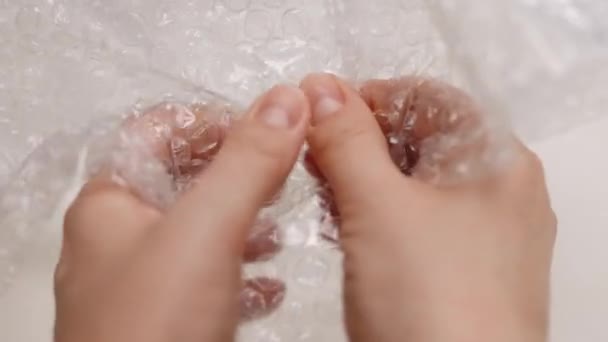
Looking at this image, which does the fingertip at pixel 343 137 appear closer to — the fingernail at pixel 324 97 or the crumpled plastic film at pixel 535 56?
the fingernail at pixel 324 97

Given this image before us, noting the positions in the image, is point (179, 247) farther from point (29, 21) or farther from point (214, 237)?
point (29, 21)

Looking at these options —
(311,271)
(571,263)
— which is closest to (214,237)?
(311,271)

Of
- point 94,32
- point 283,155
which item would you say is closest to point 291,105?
point 283,155

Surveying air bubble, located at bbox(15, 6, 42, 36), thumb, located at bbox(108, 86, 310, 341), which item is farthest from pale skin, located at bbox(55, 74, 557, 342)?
air bubble, located at bbox(15, 6, 42, 36)

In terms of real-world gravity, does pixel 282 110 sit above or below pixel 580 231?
above

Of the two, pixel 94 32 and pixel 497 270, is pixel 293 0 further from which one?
pixel 497 270

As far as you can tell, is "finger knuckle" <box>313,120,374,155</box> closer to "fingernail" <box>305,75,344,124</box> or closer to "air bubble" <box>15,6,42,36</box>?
"fingernail" <box>305,75,344,124</box>
